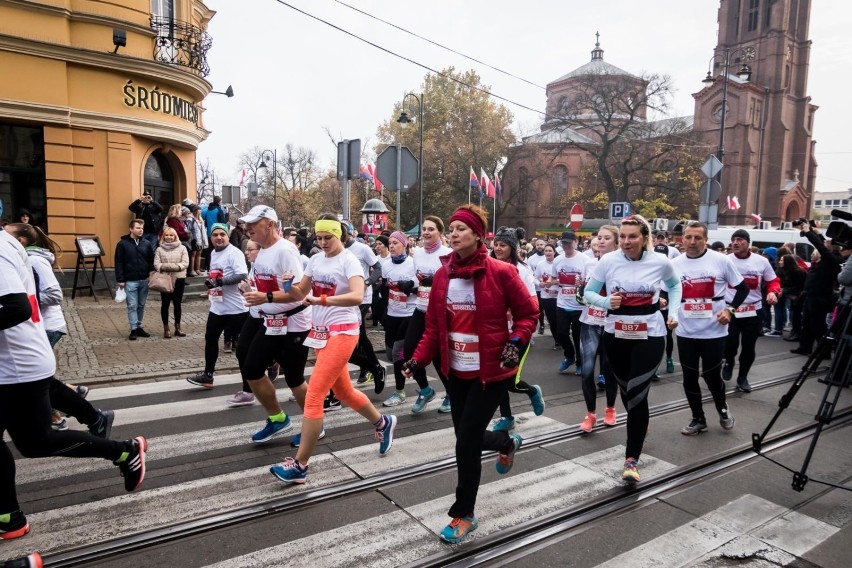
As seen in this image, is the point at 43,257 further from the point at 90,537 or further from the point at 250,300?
the point at 90,537

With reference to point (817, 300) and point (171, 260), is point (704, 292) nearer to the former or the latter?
point (817, 300)

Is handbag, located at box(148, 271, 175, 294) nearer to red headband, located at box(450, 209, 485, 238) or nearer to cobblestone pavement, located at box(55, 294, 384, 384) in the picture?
cobblestone pavement, located at box(55, 294, 384, 384)

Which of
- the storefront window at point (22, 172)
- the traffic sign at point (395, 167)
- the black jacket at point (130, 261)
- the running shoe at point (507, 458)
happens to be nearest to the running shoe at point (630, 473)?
the running shoe at point (507, 458)

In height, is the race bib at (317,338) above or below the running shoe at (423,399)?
above

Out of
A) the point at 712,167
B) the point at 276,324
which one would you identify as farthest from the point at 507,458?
the point at 712,167

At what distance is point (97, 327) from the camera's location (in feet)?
36.9

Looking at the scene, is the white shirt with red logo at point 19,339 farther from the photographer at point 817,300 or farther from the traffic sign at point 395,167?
the photographer at point 817,300

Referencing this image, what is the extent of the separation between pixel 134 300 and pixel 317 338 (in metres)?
7.12

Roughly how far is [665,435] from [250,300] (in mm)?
4189

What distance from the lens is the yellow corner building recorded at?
1412 centimetres

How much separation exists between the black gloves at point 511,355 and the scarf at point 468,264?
493 millimetres

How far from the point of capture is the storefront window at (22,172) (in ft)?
47.5

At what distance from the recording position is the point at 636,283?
5.02m

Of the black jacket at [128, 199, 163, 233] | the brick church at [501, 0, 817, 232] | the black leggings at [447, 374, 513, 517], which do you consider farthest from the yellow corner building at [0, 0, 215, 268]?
the brick church at [501, 0, 817, 232]
